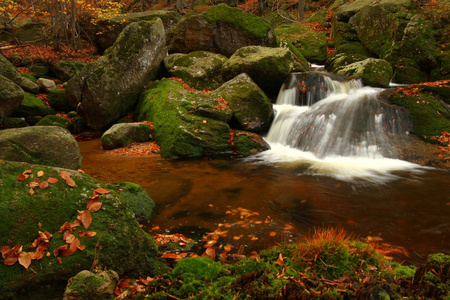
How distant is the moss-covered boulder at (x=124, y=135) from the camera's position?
924 cm

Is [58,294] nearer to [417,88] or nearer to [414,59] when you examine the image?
[417,88]

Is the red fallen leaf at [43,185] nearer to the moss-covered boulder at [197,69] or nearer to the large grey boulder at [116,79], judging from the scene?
the large grey boulder at [116,79]

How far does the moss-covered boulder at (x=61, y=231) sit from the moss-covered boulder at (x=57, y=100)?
11.7m

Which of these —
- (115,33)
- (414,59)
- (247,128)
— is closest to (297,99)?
(247,128)

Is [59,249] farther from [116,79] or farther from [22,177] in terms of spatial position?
[116,79]

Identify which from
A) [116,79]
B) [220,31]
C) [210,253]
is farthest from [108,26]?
[210,253]

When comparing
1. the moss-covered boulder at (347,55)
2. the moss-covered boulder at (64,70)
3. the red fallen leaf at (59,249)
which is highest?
the moss-covered boulder at (347,55)

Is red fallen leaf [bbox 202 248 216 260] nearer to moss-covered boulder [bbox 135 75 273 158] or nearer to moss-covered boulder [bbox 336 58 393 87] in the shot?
moss-covered boulder [bbox 135 75 273 158]

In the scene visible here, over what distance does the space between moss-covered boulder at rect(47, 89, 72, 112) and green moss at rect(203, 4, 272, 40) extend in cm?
842

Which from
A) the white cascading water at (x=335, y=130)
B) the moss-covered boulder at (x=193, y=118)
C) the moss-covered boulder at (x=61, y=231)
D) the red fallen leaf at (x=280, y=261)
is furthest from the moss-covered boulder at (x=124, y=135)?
the red fallen leaf at (x=280, y=261)

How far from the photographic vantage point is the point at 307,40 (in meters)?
17.9

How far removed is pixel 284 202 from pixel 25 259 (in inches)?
162

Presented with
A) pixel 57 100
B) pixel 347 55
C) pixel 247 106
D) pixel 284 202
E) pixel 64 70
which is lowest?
pixel 284 202

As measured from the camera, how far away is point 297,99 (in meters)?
11.4
